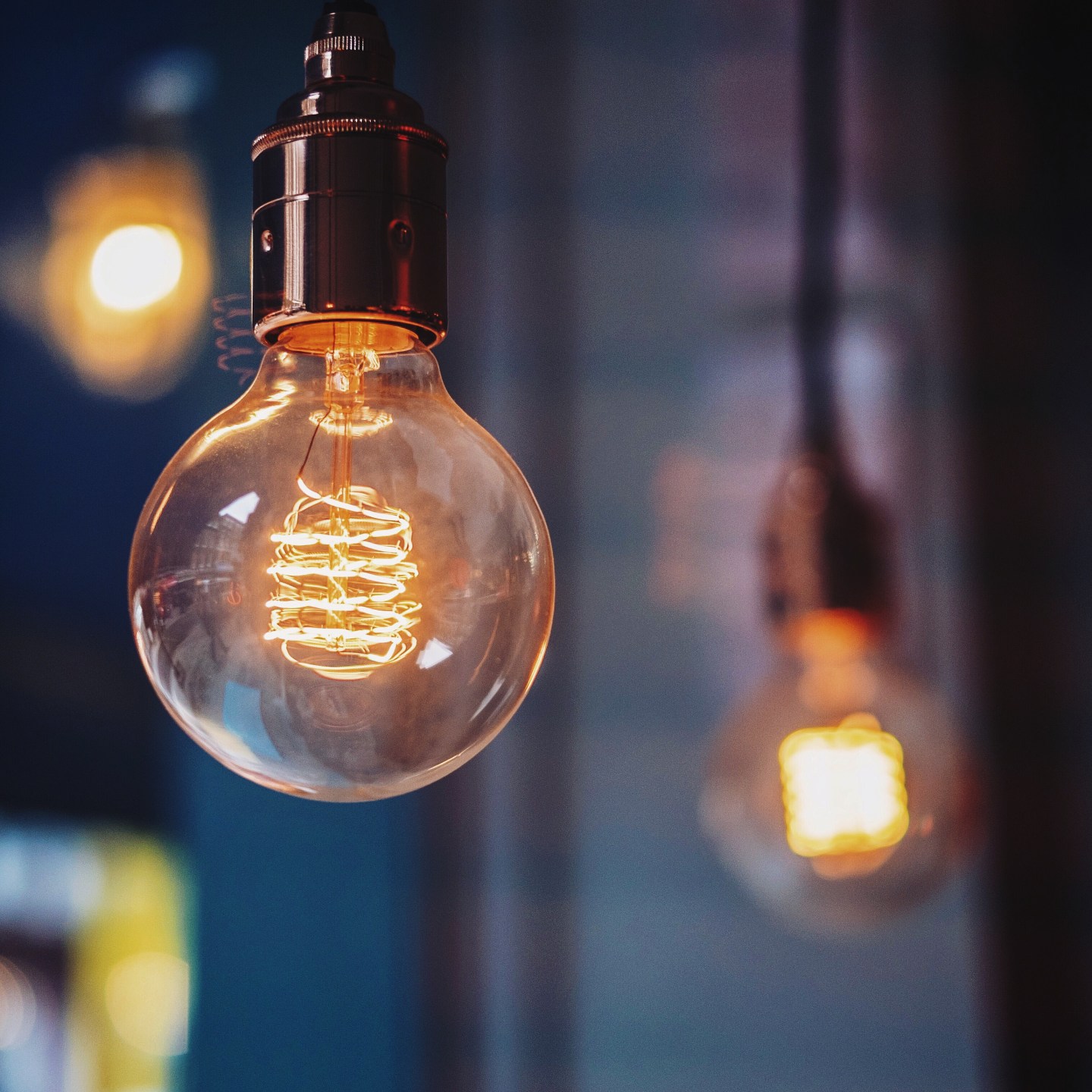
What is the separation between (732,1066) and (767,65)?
3.69 ft

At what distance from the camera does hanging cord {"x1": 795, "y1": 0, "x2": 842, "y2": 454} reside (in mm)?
765

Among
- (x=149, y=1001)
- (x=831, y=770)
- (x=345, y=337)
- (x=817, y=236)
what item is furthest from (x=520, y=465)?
(x=345, y=337)

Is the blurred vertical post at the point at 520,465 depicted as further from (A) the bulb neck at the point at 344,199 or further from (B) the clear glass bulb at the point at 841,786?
(A) the bulb neck at the point at 344,199

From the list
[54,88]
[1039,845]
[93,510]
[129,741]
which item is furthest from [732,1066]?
[54,88]

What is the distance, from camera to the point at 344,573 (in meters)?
0.37

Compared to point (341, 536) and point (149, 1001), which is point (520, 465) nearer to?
point (149, 1001)

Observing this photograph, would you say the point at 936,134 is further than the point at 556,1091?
Yes

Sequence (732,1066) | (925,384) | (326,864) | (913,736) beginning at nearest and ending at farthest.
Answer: (913,736) → (326,864) → (732,1066) → (925,384)

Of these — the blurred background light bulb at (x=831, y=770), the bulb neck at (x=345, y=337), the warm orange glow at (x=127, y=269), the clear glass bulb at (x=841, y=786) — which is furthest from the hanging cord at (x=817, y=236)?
the warm orange glow at (x=127, y=269)

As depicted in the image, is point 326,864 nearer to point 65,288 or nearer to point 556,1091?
point 556,1091

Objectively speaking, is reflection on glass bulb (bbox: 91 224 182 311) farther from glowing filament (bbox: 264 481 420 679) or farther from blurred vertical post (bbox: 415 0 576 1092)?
glowing filament (bbox: 264 481 420 679)

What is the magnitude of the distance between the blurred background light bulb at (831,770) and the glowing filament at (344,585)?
54 centimetres

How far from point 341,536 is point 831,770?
2.25 feet

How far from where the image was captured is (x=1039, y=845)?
1.33 m
